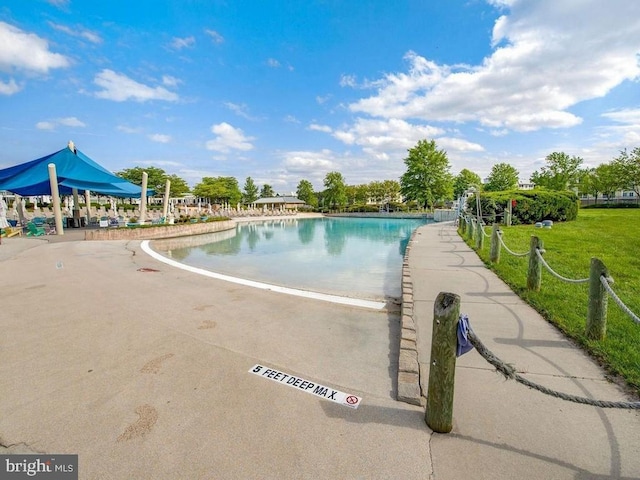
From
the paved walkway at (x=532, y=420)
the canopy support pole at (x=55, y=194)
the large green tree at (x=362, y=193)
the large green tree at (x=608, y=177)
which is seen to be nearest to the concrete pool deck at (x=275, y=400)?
the paved walkway at (x=532, y=420)

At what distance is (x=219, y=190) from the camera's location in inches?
2490

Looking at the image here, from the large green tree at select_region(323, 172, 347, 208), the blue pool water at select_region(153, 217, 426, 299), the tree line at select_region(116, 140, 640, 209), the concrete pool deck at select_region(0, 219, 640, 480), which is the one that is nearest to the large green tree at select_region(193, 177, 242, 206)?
the tree line at select_region(116, 140, 640, 209)

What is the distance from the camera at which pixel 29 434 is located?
7.39 feet

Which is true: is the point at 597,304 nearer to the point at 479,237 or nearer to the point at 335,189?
the point at 479,237

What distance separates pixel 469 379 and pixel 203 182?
71.3 meters

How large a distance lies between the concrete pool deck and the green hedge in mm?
17589

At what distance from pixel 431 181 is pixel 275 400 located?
5099 cm

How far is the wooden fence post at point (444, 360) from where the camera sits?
2197 mm

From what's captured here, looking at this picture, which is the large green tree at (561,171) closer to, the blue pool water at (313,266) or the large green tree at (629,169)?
the large green tree at (629,169)

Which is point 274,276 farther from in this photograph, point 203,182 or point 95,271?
point 203,182

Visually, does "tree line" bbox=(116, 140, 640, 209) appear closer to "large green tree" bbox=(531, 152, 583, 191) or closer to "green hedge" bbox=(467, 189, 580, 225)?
"large green tree" bbox=(531, 152, 583, 191)

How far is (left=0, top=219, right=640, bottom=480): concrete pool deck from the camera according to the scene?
78.9 inches

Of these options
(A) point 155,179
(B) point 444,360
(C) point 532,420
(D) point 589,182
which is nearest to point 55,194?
(B) point 444,360

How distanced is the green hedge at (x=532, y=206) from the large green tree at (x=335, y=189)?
45898 millimetres
